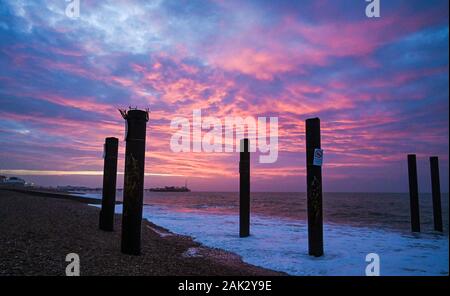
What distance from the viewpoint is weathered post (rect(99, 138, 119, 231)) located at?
10266 mm

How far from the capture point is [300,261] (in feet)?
28.2

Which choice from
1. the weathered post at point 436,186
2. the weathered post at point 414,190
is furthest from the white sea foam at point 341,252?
the weathered post at point 436,186

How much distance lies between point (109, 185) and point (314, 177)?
6.59 m

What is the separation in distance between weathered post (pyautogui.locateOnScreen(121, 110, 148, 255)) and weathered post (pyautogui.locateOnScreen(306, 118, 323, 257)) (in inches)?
180

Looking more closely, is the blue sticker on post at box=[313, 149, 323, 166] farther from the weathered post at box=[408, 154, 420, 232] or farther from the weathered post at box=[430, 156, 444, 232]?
the weathered post at box=[430, 156, 444, 232]

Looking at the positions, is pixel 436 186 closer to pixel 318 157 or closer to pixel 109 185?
pixel 318 157

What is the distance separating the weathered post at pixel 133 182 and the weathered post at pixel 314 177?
15.0 feet

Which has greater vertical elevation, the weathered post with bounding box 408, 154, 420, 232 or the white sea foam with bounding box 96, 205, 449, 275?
the weathered post with bounding box 408, 154, 420, 232

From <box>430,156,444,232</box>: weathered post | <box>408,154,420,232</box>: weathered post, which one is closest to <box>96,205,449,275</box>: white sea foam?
<box>408,154,420,232</box>: weathered post

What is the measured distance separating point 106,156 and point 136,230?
173 inches

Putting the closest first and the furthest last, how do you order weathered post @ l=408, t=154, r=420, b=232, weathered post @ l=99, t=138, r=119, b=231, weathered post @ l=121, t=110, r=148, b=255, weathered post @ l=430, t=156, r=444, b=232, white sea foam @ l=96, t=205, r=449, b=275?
weathered post @ l=121, t=110, r=148, b=255 < white sea foam @ l=96, t=205, r=449, b=275 < weathered post @ l=99, t=138, r=119, b=231 < weathered post @ l=408, t=154, r=420, b=232 < weathered post @ l=430, t=156, r=444, b=232

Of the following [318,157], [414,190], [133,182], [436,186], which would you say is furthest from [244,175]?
[436,186]

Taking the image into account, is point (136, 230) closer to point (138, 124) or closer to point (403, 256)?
point (138, 124)
